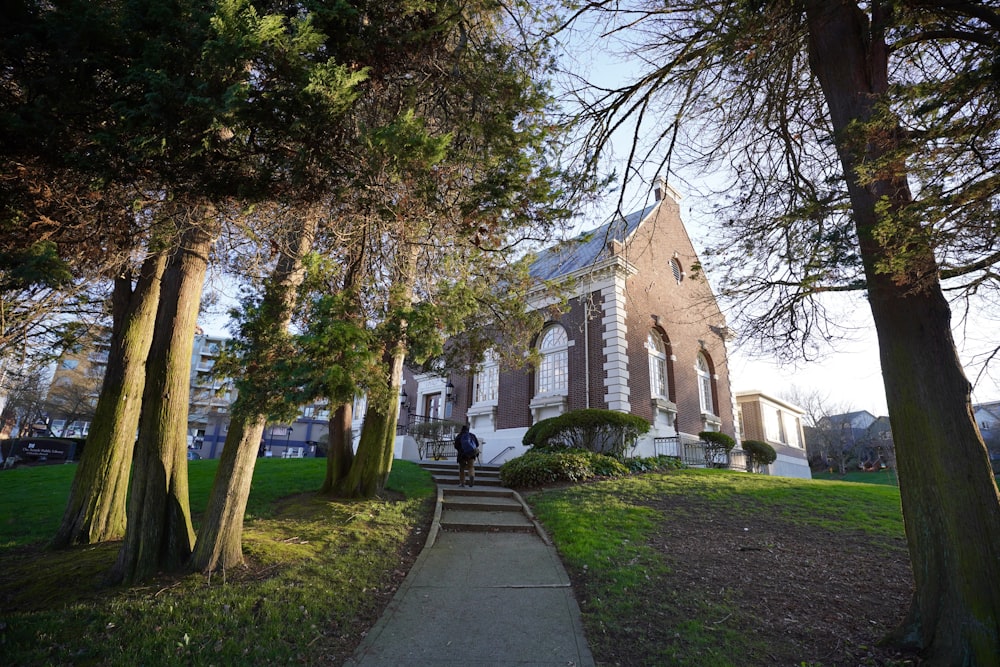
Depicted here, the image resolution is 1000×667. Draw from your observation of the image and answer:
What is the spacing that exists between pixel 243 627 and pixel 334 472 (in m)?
5.83

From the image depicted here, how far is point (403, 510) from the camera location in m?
9.05

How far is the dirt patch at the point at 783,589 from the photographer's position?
14.0 ft

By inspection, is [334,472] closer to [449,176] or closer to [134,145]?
[449,176]

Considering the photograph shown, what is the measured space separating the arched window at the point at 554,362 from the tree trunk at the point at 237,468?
44.3ft

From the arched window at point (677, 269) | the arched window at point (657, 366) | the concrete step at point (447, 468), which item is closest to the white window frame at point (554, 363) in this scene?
the arched window at point (657, 366)

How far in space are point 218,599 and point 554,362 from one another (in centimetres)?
1535

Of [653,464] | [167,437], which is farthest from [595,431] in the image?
[167,437]

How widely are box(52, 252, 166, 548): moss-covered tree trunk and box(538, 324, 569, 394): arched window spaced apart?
13.1 metres

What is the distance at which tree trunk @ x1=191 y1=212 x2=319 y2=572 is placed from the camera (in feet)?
17.1

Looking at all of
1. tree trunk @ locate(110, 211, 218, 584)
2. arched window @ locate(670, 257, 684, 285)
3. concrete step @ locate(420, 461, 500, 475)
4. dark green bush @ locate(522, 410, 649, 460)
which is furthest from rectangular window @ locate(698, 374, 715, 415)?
tree trunk @ locate(110, 211, 218, 584)

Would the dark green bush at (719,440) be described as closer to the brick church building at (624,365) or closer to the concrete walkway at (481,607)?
the brick church building at (624,365)

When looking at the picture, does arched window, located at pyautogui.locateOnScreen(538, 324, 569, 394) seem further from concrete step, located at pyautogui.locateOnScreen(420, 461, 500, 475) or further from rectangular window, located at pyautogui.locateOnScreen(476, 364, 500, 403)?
concrete step, located at pyautogui.locateOnScreen(420, 461, 500, 475)

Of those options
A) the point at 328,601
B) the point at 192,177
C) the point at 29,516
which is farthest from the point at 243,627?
the point at 29,516

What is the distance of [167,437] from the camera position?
5512 mm
